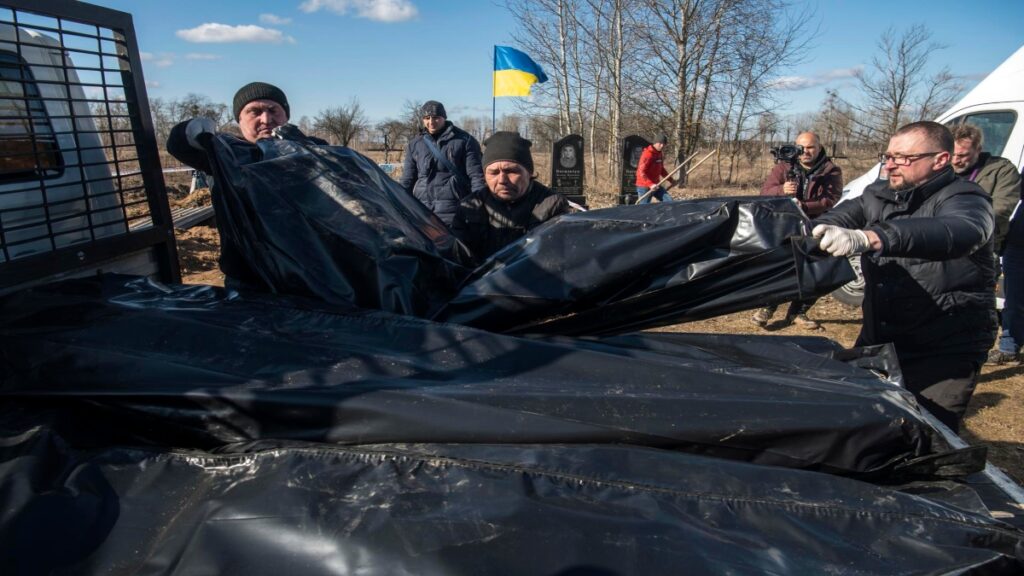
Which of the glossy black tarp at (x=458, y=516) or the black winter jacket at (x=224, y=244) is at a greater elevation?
the black winter jacket at (x=224, y=244)

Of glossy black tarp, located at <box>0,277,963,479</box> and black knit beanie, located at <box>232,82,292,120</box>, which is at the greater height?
black knit beanie, located at <box>232,82,292,120</box>

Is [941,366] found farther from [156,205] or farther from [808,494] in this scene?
[156,205]

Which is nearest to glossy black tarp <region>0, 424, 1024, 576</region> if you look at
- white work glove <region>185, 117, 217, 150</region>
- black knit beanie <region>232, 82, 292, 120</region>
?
white work glove <region>185, 117, 217, 150</region>

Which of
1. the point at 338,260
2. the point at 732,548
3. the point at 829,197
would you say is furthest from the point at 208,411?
the point at 829,197

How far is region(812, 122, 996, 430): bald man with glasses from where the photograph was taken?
2.36m

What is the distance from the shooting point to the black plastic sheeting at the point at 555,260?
1.82 m

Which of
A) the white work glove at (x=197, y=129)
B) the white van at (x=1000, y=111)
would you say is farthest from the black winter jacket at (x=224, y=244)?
the white van at (x=1000, y=111)

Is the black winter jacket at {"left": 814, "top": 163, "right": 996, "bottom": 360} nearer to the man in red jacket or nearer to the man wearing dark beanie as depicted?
the man wearing dark beanie

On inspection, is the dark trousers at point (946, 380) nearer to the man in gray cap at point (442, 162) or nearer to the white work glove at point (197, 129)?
the white work glove at point (197, 129)

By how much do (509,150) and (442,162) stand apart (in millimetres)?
2571

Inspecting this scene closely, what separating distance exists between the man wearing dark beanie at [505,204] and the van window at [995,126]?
4.61m

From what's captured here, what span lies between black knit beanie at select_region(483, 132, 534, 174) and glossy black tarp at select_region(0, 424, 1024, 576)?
1901 mm

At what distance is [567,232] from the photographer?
6.29ft

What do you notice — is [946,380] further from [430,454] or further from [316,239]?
[316,239]
